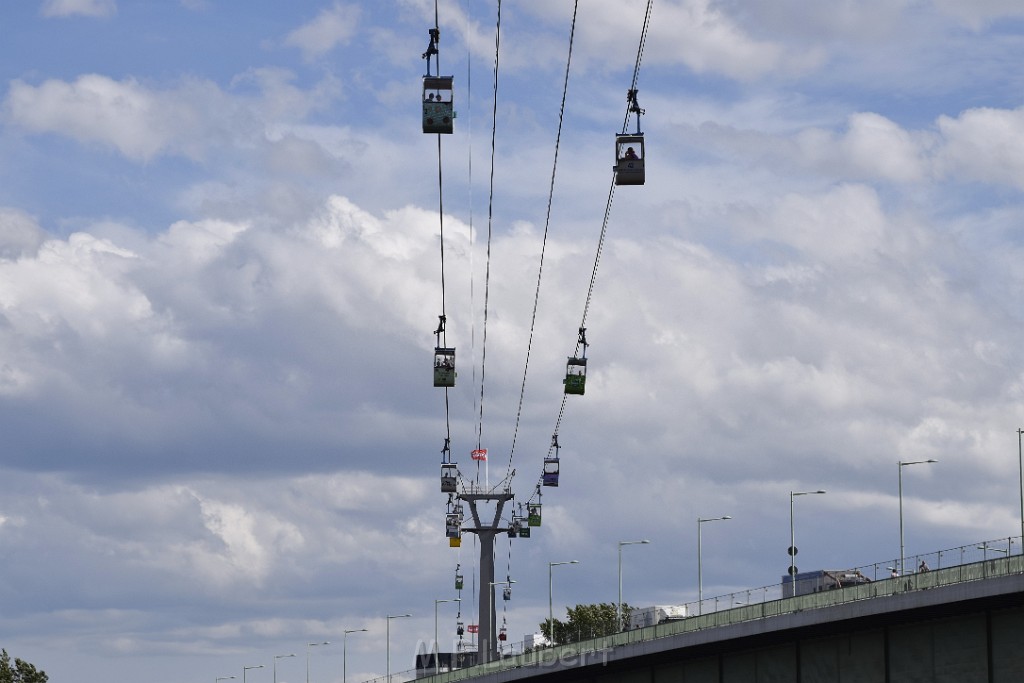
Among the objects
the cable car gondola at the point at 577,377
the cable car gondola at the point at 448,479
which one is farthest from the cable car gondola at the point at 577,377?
the cable car gondola at the point at 448,479

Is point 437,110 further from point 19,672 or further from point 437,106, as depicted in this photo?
point 19,672

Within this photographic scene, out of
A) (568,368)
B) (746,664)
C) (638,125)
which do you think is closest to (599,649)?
(746,664)

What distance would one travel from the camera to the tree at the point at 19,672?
19500cm

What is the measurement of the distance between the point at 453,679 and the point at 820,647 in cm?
6516

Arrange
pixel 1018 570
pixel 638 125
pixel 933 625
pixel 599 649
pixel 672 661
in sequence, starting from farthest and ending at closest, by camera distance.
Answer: pixel 599 649 → pixel 672 661 → pixel 933 625 → pixel 1018 570 → pixel 638 125

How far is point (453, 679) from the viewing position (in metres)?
149

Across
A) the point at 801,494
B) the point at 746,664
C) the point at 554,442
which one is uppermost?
the point at 554,442

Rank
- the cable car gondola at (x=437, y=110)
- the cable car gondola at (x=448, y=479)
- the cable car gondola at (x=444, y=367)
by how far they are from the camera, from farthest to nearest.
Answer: the cable car gondola at (x=448, y=479)
the cable car gondola at (x=444, y=367)
the cable car gondola at (x=437, y=110)

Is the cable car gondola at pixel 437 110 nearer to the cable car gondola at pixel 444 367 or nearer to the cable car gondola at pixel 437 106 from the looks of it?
the cable car gondola at pixel 437 106

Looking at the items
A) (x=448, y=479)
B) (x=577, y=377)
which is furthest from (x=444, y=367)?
(x=448, y=479)

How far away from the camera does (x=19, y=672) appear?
19662 cm

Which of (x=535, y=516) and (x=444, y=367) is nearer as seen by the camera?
(x=444, y=367)

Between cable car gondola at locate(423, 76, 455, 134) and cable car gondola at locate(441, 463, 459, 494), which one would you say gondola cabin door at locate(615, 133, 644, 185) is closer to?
cable car gondola at locate(423, 76, 455, 134)

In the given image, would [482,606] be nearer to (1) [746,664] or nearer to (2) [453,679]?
(2) [453,679]
